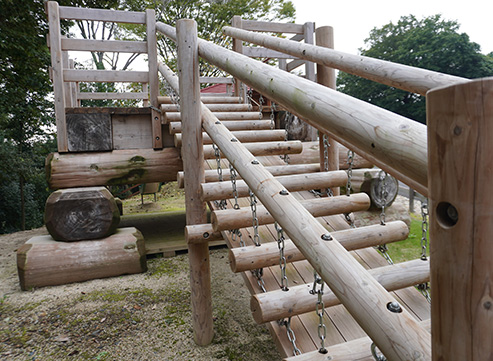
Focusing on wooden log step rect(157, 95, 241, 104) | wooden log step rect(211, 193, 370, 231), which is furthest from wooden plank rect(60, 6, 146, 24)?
wooden log step rect(211, 193, 370, 231)

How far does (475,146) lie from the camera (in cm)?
54

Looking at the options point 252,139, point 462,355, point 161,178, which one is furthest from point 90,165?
point 462,355

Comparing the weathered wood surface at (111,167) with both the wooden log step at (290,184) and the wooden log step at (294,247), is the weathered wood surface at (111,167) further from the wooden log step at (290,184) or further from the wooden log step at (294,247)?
the wooden log step at (294,247)

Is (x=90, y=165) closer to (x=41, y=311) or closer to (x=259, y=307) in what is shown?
(x=41, y=311)

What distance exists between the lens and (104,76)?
4.59m

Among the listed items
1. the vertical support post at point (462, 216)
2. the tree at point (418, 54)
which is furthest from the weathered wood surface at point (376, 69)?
the tree at point (418, 54)

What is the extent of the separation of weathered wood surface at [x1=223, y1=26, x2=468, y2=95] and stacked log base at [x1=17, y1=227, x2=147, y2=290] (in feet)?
10.3

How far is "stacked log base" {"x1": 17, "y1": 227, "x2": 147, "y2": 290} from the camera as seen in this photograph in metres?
4.22

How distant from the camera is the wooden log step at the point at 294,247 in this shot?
1961 millimetres

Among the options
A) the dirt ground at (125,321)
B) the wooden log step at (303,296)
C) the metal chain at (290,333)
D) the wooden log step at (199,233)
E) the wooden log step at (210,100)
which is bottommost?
the dirt ground at (125,321)

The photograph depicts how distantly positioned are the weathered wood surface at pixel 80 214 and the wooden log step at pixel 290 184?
9.01 ft

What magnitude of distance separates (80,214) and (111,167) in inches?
30.0

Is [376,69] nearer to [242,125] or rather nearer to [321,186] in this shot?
[321,186]

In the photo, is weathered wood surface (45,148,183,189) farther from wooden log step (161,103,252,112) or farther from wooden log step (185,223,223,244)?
wooden log step (185,223,223,244)
